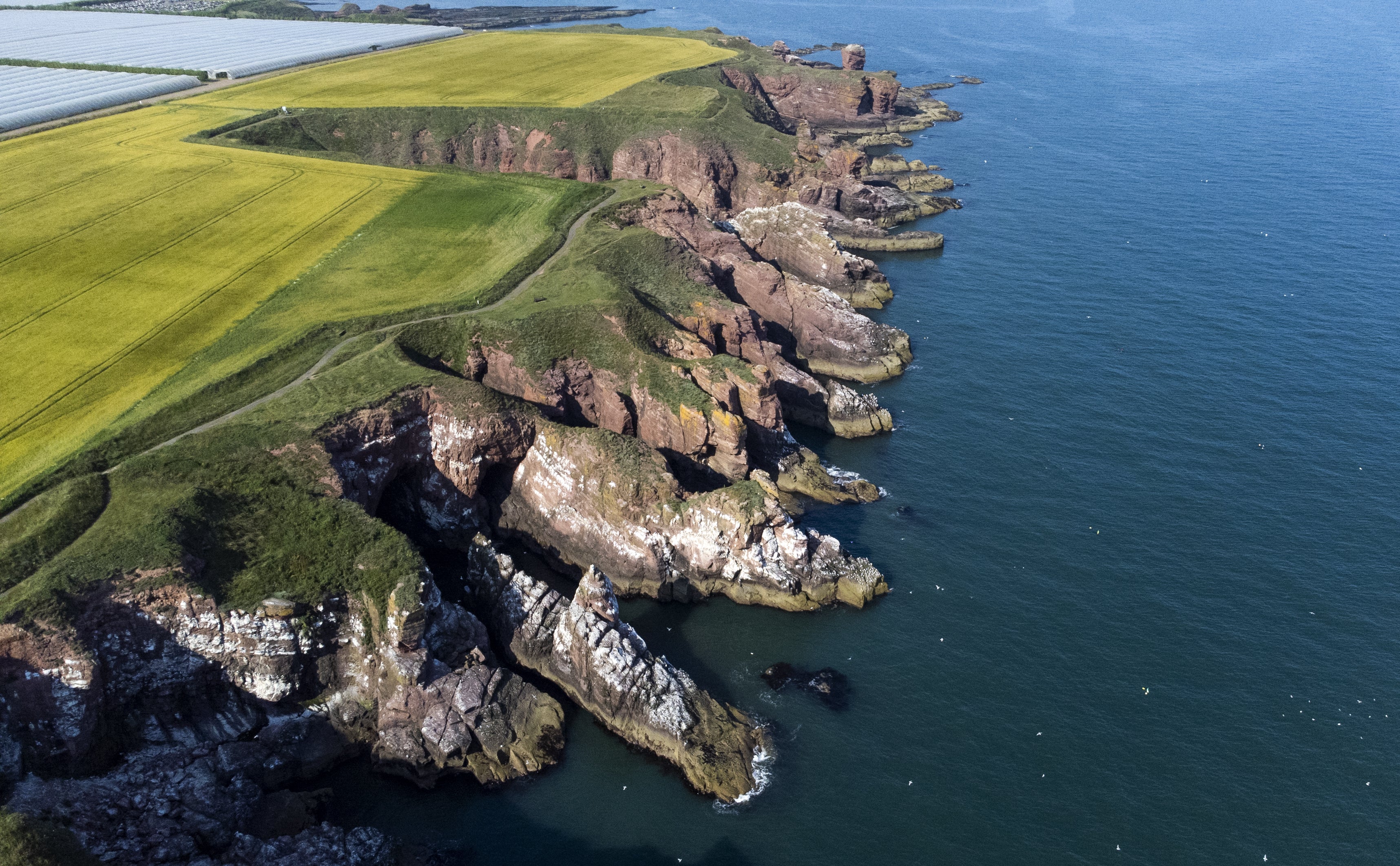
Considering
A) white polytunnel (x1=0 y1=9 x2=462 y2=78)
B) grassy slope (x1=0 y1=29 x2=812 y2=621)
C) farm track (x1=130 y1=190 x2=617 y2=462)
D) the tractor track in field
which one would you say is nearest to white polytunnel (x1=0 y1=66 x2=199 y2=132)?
white polytunnel (x1=0 y1=9 x2=462 y2=78)

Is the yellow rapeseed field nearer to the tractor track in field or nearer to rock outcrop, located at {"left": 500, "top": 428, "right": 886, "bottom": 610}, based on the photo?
the tractor track in field

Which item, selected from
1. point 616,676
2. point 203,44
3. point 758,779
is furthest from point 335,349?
point 203,44

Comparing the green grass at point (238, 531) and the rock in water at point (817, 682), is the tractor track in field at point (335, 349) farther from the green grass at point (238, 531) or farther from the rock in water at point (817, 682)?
the rock in water at point (817, 682)

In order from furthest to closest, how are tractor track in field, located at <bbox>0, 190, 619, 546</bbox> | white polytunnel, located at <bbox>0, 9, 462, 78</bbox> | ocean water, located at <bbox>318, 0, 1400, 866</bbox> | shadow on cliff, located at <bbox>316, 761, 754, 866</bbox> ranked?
white polytunnel, located at <bbox>0, 9, 462, 78</bbox> → tractor track in field, located at <bbox>0, 190, 619, 546</bbox> → ocean water, located at <bbox>318, 0, 1400, 866</bbox> → shadow on cliff, located at <bbox>316, 761, 754, 866</bbox>

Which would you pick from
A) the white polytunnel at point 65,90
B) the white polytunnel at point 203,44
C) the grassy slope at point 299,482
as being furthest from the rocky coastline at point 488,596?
the white polytunnel at point 203,44

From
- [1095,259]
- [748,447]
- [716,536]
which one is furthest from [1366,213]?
[716,536]

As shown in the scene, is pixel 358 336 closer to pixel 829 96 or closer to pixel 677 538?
pixel 677 538

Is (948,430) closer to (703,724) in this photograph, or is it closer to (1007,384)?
(1007,384)

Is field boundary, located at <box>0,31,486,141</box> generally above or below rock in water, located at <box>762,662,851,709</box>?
above
